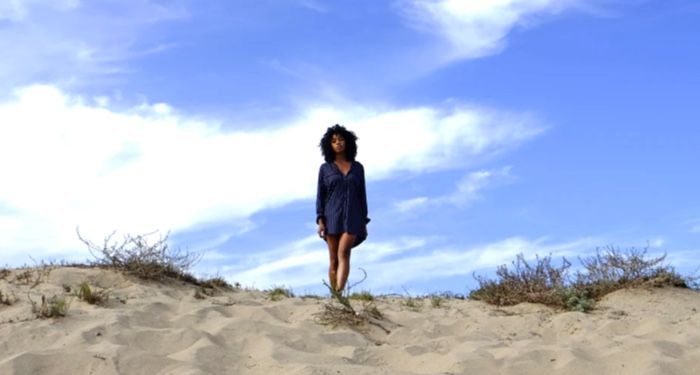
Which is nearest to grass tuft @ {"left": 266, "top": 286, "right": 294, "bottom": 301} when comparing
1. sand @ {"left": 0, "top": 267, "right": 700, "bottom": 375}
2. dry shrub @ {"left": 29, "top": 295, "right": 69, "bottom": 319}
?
sand @ {"left": 0, "top": 267, "right": 700, "bottom": 375}

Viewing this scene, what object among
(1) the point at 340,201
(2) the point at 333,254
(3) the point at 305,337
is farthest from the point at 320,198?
(3) the point at 305,337

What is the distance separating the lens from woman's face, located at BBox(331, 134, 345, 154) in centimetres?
923

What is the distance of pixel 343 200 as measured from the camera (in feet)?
29.7

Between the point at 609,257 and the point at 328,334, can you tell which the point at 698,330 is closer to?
the point at 609,257

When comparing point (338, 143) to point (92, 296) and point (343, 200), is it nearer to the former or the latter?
point (343, 200)

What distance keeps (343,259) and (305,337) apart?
206cm

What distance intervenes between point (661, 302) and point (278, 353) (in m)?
4.73

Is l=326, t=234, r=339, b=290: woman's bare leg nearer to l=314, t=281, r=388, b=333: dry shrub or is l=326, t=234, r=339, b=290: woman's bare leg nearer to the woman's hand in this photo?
the woman's hand

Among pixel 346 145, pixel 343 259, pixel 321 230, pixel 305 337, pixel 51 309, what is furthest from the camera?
pixel 346 145

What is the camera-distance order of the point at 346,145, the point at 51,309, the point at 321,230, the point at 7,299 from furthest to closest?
the point at 346,145 < the point at 321,230 < the point at 7,299 < the point at 51,309

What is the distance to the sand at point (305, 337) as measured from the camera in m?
6.09

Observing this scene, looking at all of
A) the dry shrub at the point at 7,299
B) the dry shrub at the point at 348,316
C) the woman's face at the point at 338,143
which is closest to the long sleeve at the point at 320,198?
the woman's face at the point at 338,143

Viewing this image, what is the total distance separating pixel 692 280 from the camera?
9.72m

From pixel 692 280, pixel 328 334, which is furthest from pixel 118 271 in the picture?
pixel 692 280
